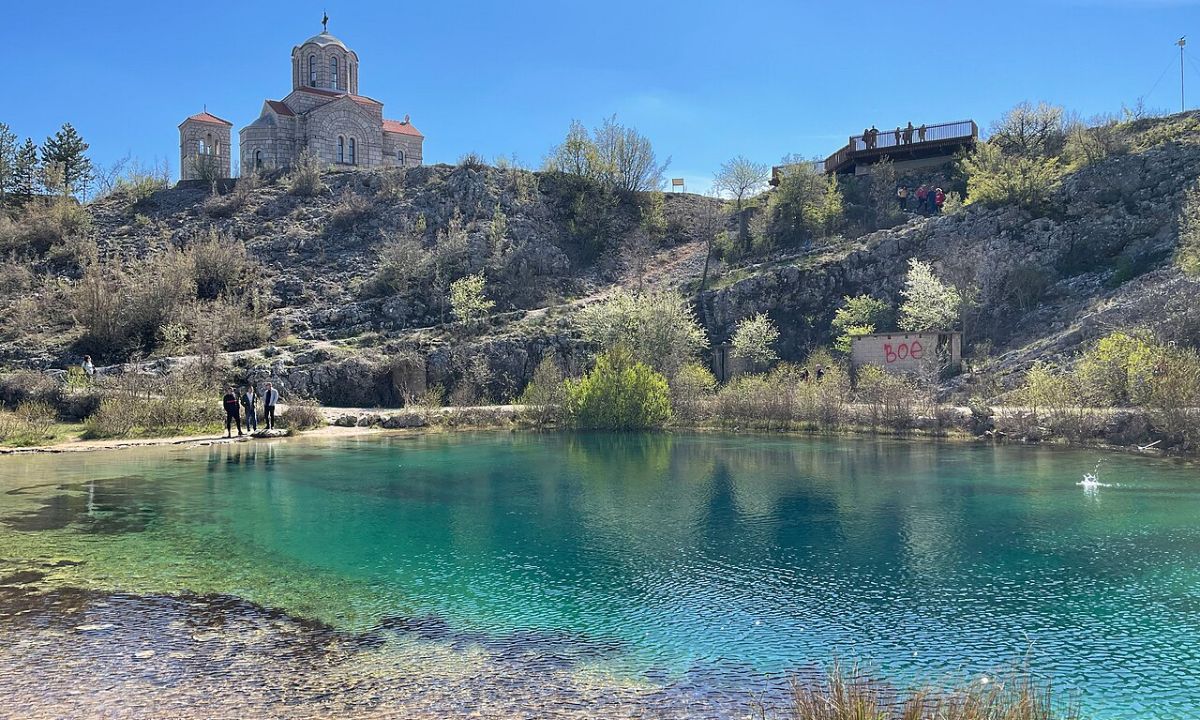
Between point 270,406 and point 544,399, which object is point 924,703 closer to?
point 270,406

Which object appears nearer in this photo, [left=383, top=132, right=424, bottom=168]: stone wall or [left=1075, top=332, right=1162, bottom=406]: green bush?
[left=1075, top=332, right=1162, bottom=406]: green bush

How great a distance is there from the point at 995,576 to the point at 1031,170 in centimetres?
4218

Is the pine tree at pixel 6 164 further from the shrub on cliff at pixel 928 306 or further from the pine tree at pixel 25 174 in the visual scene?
the shrub on cliff at pixel 928 306

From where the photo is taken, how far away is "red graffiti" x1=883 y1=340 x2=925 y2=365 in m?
38.0

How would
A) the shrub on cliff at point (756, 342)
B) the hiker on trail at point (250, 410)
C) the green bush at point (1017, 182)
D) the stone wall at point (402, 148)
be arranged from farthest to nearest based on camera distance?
1. the stone wall at point (402, 148)
2. the green bush at point (1017, 182)
3. the shrub on cliff at point (756, 342)
4. the hiker on trail at point (250, 410)

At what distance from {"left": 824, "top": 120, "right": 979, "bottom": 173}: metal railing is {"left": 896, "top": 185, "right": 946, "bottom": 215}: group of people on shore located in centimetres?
397

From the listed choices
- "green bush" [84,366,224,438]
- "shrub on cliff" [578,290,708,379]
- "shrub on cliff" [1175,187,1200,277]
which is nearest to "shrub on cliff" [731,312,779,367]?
"shrub on cliff" [578,290,708,379]

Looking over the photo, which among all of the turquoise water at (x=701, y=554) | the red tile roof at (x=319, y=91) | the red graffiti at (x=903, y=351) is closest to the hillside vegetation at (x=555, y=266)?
the red graffiti at (x=903, y=351)

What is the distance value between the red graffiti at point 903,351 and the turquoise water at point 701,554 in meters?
14.2

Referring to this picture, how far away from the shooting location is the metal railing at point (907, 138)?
56.7m

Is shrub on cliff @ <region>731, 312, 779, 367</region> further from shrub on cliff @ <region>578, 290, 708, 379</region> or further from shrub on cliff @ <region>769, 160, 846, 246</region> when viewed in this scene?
shrub on cliff @ <region>769, 160, 846, 246</region>

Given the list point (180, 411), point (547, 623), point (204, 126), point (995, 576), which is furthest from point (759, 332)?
point (204, 126)

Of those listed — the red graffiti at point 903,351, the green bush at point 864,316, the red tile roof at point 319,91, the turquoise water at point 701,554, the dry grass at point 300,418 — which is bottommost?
the turquoise water at point 701,554

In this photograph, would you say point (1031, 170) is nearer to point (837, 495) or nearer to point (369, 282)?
point (837, 495)
